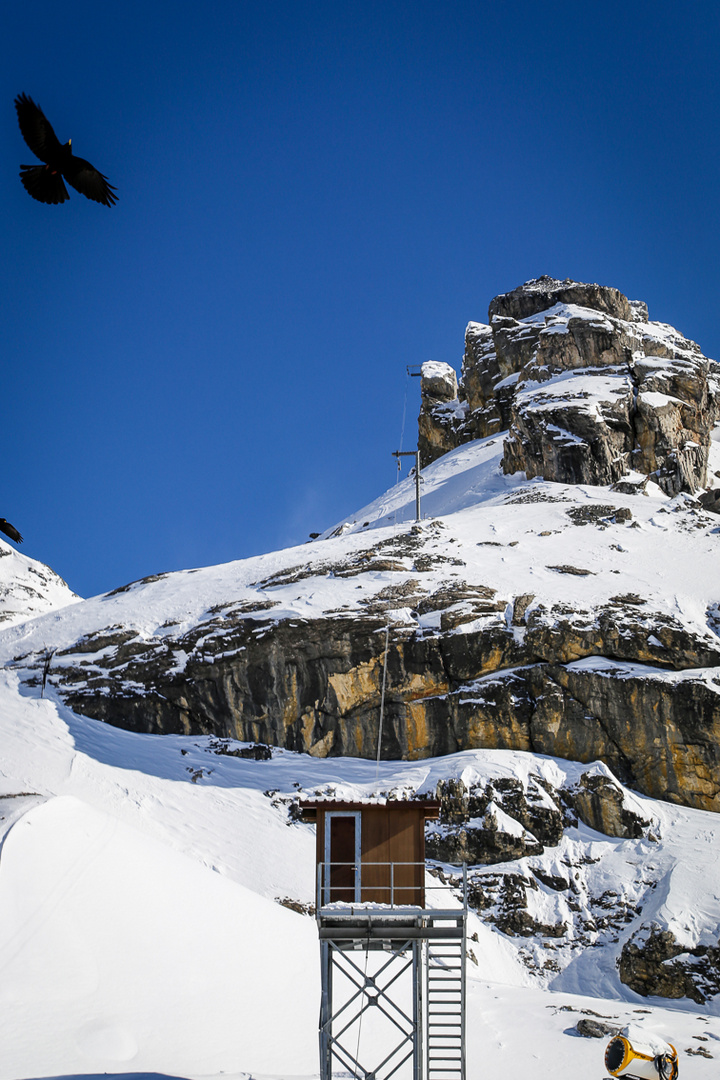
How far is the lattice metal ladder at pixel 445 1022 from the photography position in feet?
58.2

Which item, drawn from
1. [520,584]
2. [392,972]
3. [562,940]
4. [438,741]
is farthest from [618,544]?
[392,972]

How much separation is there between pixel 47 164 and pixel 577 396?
7328 cm

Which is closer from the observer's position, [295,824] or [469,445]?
[295,824]

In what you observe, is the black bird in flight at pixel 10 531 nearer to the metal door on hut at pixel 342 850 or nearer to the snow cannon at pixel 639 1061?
the metal door on hut at pixel 342 850

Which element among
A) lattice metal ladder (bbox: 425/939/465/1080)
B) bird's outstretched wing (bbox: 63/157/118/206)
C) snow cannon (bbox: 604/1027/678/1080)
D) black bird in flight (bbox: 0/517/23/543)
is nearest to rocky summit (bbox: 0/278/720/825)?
lattice metal ladder (bbox: 425/939/465/1080)

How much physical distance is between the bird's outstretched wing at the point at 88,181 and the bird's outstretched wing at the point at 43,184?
0.78 ft

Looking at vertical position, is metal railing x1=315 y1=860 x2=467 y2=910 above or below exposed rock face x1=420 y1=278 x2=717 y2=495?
below

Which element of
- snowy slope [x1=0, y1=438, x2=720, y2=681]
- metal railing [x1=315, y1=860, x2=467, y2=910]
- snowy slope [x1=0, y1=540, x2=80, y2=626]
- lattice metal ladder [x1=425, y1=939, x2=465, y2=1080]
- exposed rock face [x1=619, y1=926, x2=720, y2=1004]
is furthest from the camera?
snowy slope [x1=0, y1=540, x2=80, y2=626]

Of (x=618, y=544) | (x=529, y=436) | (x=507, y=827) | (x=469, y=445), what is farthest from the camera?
(x=469, y=445)

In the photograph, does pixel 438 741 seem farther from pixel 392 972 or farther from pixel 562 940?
pixel 392 972

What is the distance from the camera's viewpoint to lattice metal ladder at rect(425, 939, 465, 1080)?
58.2ft

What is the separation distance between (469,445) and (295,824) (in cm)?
6253

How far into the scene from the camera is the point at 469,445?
316ft

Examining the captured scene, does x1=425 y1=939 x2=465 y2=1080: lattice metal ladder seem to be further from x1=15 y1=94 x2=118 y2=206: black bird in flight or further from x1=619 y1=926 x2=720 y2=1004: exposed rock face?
x1=15 y1=94 x2=118 y2=206: black bird in flight
